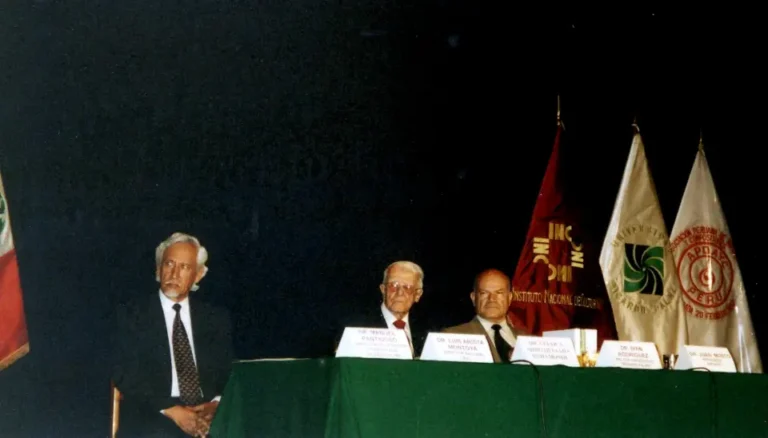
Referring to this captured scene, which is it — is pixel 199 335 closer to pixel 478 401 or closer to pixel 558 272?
pixel 478 401

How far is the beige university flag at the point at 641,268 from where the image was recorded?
539cm

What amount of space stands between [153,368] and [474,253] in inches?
75.1

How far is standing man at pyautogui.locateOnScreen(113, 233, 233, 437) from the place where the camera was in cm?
399

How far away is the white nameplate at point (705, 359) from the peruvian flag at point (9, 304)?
2677 millimetres

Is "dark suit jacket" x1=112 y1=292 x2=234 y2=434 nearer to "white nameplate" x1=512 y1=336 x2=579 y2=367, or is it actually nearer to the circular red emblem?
"white nameplate" x1=512 y1=336 x2=579 y2=367

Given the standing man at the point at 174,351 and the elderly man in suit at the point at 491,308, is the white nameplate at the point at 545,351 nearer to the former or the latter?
the elderly man in suit at the point at 491,308

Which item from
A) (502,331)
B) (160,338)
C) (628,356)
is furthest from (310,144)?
(628,356)

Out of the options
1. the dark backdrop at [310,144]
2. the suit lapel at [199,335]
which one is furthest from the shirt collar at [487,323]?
the suit lapel at [199,335]

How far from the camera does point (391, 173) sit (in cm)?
506

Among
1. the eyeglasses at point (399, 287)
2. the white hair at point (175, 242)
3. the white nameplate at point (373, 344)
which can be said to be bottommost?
the white nameplate at point (373, 344)

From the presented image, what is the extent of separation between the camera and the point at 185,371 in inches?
163

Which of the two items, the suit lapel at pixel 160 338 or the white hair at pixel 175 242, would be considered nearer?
the suit lapel at pixel 160 338

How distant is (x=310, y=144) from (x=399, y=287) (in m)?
1.04

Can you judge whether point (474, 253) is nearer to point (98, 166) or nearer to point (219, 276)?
point (219, 276)
